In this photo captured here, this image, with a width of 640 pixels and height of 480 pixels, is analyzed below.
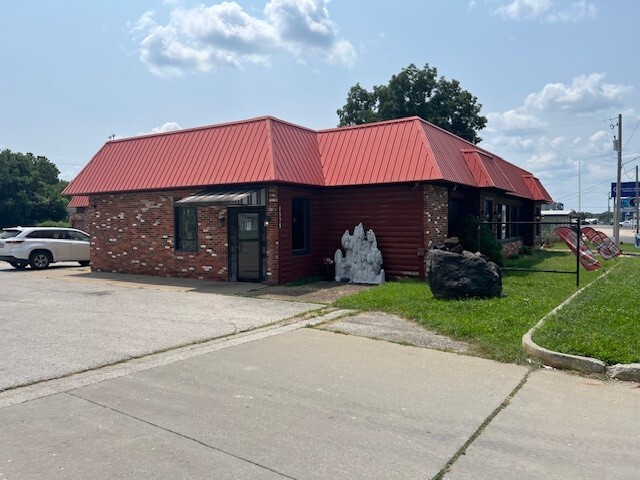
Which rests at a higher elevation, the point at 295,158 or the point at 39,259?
the point at 295,158

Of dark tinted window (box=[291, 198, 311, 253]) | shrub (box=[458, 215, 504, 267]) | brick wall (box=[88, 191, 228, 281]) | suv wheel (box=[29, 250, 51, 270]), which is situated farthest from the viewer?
suv wheel (box=[29, 250, 51, 270])

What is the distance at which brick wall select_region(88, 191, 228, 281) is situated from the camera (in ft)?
49.9

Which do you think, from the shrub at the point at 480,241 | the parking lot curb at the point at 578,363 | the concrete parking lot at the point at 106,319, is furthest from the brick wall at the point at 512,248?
the parking lot curb at the point at 578,363

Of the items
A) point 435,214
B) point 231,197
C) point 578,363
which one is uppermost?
point 231,197

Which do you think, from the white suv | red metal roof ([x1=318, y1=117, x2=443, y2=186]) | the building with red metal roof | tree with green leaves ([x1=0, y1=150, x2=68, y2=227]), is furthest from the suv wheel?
tree with green leaves ([x1=0, y1=150, x2=68, y2=227])

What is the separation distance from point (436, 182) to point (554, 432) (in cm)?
1005

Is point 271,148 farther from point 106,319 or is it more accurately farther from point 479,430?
point 479,430

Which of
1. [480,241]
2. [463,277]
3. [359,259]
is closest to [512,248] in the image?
[480,241]

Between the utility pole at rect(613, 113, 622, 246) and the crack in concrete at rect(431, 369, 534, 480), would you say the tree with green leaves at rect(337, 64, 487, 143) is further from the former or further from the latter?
the crack in concrete at rect(431, 369, 534, 480)

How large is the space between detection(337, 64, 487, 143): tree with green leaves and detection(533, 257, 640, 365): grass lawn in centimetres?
2975

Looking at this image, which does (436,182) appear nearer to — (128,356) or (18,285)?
(128,356)

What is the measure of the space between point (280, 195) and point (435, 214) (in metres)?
4.29

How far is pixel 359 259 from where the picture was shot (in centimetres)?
1459

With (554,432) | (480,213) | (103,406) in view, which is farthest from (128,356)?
(480,213)
